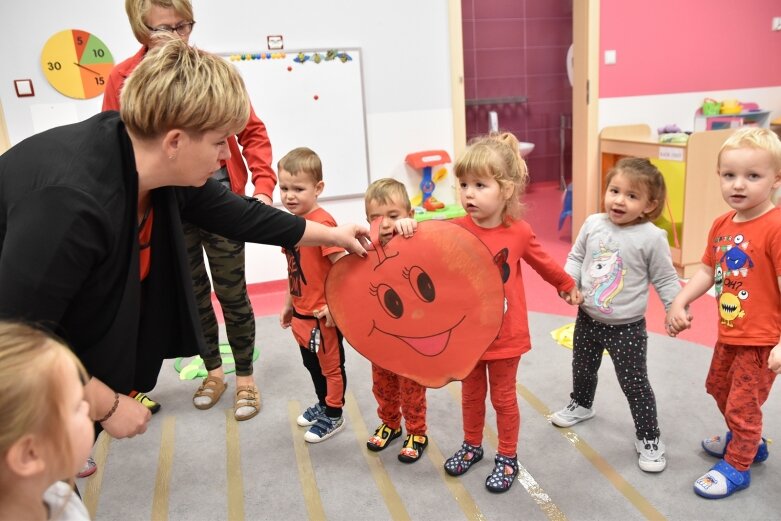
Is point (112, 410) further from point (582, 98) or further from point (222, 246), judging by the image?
point (582, 98)

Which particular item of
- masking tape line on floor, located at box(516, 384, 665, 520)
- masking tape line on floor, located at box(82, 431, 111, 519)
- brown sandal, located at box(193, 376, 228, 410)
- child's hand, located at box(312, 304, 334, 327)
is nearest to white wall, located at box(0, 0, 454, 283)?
brown sandal, located at box(193, 376, 228, 410)

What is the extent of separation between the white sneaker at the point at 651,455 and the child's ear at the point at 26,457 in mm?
1716

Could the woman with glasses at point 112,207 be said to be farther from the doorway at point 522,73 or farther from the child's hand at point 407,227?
the doorway at point 522,73

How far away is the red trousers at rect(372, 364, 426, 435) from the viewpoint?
196 centimetres

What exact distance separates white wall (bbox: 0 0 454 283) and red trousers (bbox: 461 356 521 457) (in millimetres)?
2422

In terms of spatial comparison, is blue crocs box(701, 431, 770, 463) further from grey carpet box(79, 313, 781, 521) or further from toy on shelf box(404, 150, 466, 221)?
toy on shelf box(404, 150, 466, 221)

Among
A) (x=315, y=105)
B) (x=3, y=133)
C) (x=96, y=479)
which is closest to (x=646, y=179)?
(x=96, y=479)

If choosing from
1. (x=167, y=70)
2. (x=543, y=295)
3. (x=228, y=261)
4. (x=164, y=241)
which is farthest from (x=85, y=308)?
(x=543, y=295)

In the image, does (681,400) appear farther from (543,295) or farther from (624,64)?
(624,64)

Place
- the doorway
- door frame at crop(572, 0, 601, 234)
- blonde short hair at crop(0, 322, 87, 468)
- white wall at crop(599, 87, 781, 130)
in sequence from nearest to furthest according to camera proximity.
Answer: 1. blonde short hair at crop(0, 322, 87, 468)
2. door frame at crop(572, 0, 601, 234)
3. white wall at crop(599, 87, 781, 130)
4. the doorway

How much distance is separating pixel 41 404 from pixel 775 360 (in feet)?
5.27

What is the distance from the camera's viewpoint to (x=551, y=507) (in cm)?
174

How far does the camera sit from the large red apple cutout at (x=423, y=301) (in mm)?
1598

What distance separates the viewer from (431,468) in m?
1.97
